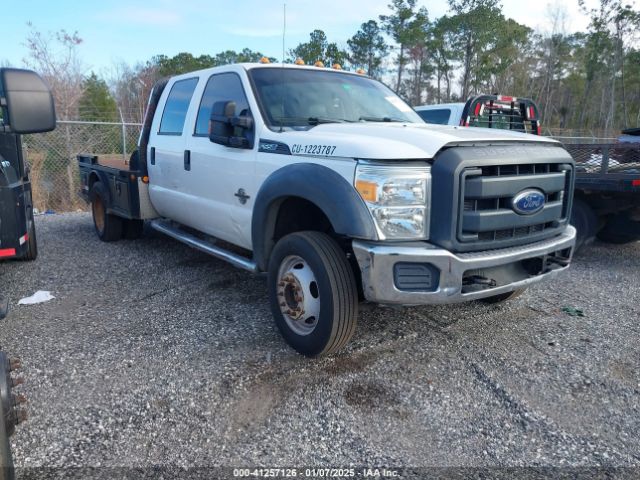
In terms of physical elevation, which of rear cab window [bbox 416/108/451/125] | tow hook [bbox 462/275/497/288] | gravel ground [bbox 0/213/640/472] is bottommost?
gravel ground [bbox 0/213/640/472]

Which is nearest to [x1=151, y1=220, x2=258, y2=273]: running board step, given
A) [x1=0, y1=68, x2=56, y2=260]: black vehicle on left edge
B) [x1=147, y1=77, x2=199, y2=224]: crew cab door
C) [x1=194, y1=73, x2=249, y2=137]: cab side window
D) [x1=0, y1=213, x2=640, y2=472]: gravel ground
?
[x1=147, y1=77, x2=199, y2=224]: crew cab door

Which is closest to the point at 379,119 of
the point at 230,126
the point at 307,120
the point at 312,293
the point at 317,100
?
the point at 317,100

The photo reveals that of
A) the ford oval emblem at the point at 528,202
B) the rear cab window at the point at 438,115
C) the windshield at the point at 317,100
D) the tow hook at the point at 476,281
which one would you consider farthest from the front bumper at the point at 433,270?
the rear cab window at the point at 438,115

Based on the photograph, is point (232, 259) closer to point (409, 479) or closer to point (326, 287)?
point (326, 287)

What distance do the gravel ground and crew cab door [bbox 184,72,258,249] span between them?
0.71 meters

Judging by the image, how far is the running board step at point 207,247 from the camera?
13.5 feet

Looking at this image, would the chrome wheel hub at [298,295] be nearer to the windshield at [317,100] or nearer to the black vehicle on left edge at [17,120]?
the windshield at [317,100]

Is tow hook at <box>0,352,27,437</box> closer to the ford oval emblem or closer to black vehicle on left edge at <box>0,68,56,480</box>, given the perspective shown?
black vehicle on left edge at <box>0,68,56,480</box>

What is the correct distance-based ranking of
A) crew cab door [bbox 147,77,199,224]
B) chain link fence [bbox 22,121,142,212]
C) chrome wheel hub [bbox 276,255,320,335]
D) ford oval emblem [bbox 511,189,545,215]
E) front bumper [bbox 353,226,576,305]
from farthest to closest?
1. chain link fence [bbox 22,121,142,212]
2. crew cab door [bbox 147,77,199,224]
3. chrome wheel hub [bbox 276,255,320,335]
4. ford oval emblem [bbox 511,189,545,215]
5. front bumper [bbox 353,226,576,305]

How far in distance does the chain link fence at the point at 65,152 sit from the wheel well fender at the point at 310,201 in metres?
8.95

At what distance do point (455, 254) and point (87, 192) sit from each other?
6080 mm

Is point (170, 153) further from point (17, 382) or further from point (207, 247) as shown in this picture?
point (17, 382)

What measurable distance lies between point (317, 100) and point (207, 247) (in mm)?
1666

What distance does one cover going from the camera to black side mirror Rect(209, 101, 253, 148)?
3.94m
